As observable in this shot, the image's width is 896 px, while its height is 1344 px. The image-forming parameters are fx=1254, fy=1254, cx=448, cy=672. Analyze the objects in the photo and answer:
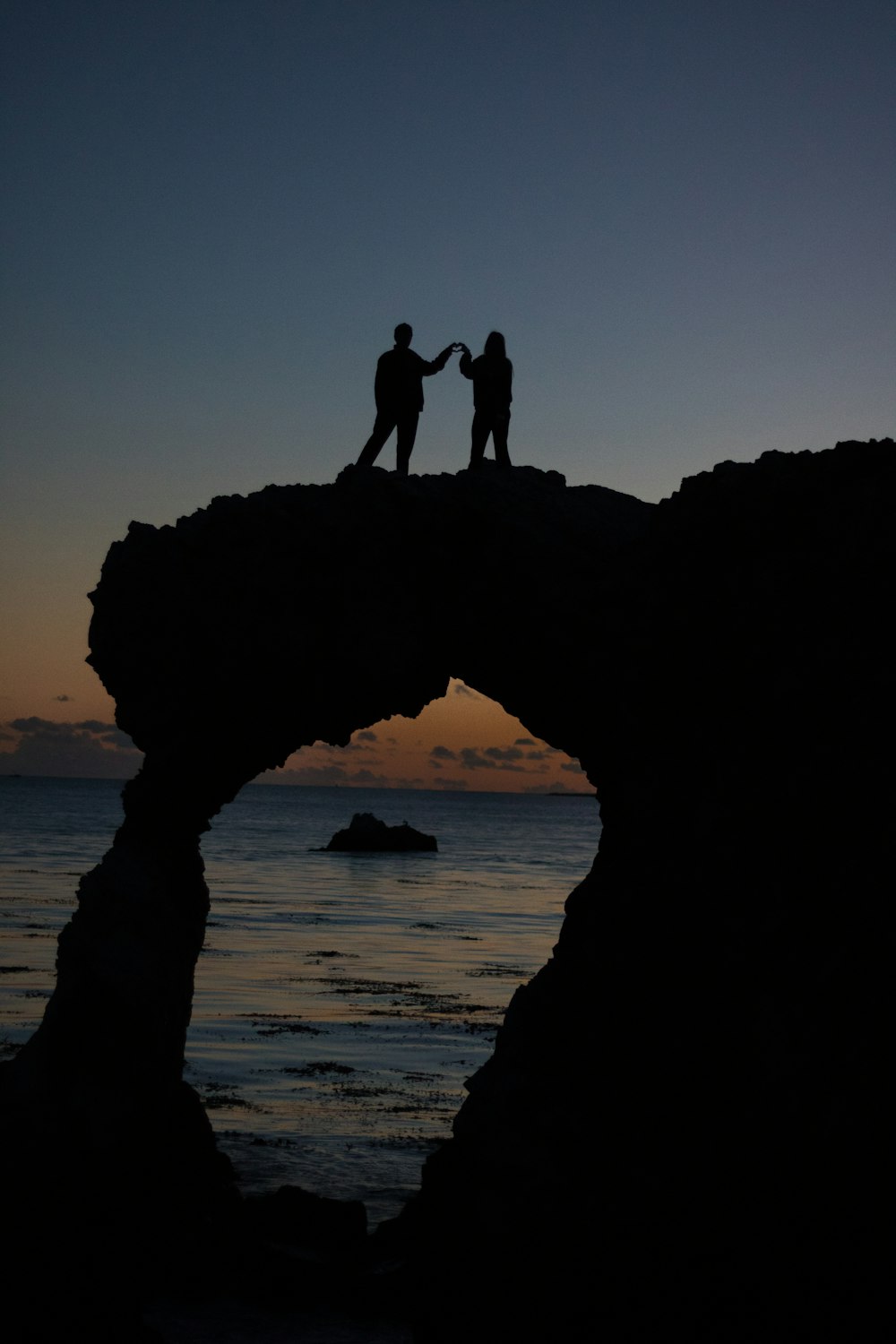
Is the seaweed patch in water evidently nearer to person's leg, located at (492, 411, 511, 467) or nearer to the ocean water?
the ocean water

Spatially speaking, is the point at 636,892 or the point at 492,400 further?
the point at 492,400

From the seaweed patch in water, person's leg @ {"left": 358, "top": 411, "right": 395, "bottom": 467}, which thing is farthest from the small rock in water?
person's leg @ {"left": 358, "top": 411, "right": 395, "bottom": 467}

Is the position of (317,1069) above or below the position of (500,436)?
below

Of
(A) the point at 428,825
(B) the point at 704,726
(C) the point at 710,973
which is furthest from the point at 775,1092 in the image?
(A) the point at 428,825

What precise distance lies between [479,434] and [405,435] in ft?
2.56

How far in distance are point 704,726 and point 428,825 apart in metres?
125

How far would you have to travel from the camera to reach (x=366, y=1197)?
13281mm

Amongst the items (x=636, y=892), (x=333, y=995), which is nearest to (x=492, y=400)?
(x=636, y=892)

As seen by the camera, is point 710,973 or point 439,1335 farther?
point 439,1335

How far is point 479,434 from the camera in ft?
41.4

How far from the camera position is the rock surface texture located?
743 cm

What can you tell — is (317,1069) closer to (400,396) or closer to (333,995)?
(333,995)

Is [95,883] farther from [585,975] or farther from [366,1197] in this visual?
[585,975]

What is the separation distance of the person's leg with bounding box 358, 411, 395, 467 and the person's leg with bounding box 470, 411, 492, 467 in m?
0.89
